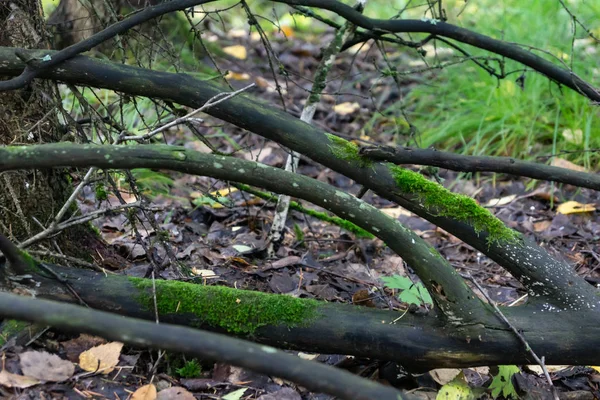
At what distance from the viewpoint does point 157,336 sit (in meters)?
1.28

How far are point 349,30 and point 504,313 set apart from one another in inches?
67.0

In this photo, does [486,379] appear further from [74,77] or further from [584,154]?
[584,154]

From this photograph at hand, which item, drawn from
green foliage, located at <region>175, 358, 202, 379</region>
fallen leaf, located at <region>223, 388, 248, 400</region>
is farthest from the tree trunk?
fallen leaf, located at <region>223, 388, 248, 400</region>

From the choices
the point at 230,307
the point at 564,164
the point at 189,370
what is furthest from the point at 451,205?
the point at 564,164

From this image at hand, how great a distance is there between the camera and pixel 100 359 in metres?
2.14

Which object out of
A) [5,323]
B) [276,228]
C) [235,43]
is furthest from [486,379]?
[235,43]

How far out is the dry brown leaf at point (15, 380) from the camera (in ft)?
6.34

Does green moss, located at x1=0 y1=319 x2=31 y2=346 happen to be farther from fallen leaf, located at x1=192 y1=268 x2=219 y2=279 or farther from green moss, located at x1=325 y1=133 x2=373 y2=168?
green moss, located at x1=325 y1=133 x2=373 y2=168

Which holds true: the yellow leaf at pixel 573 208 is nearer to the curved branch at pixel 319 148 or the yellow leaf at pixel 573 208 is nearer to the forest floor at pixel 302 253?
the forest floor at pixel 302 253

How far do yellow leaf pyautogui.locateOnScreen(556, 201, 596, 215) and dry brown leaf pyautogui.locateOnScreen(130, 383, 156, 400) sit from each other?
124 inches

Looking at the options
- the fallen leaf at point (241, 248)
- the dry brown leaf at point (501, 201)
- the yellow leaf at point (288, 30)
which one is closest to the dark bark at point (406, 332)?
the fallen leaf at point (241, 248)

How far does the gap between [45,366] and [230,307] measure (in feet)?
2.08

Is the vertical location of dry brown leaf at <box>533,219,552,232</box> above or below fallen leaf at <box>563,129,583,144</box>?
below

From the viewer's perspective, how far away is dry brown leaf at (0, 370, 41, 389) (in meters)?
1.93
